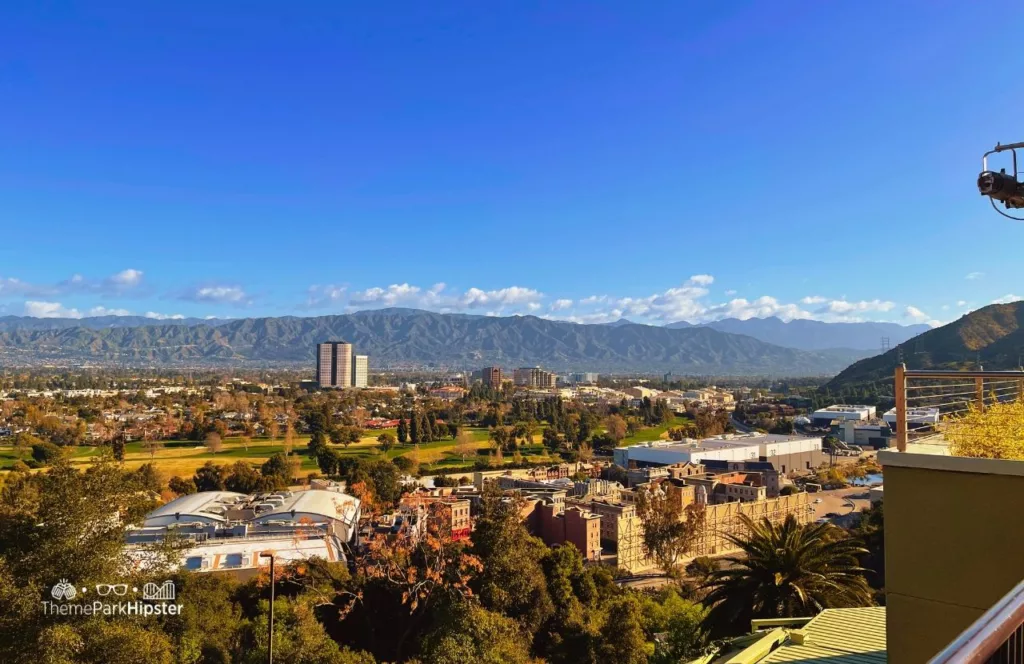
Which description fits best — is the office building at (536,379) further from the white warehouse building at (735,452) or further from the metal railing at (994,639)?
the metal railing at (994,639)

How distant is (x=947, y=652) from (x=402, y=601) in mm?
12143

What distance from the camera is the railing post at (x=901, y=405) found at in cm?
305

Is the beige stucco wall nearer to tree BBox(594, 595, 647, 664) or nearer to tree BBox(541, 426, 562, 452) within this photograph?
tree BBox(594, 595, 647, 664)

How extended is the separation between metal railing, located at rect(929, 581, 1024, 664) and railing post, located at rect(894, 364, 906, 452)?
2237 mm

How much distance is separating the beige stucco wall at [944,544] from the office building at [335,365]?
109975 mm

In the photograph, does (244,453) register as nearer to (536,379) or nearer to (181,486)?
(181,486)

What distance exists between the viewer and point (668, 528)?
22.9 metres

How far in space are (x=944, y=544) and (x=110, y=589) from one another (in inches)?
287

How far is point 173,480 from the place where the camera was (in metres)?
28.1

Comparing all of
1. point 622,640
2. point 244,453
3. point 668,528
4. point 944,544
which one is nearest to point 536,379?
point 244,453

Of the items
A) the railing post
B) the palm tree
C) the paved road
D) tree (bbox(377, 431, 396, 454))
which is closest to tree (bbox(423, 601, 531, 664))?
the palm tree

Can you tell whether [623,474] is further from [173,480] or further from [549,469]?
[173,480]

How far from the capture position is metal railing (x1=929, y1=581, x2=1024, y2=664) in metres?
0.83

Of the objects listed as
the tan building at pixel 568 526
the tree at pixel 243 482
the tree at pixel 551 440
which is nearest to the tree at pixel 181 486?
the tree at pixel 243 482
